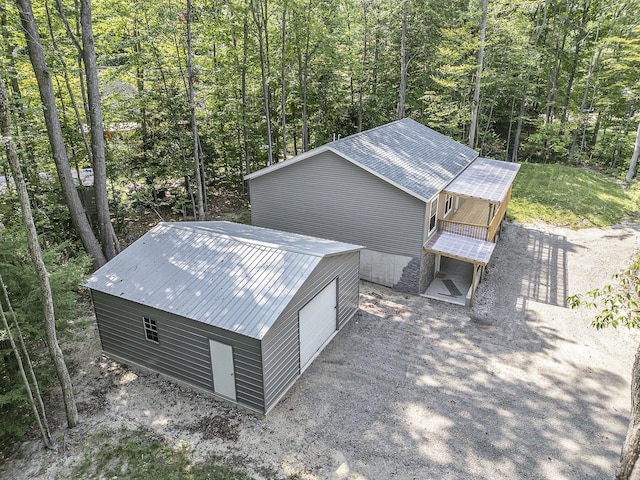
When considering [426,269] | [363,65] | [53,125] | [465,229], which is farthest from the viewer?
[363,65]

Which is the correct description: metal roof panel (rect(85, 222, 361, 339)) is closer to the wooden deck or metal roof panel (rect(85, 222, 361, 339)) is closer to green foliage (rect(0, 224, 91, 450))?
green foliage (rect(0, 224, 91, 450))

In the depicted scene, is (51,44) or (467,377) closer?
(467,377)

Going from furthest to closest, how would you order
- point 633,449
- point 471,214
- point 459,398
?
point 471,214
point 459,398
point 633,449

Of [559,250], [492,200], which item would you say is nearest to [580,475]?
[492,200]

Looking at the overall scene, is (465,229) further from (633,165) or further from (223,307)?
(633,165)

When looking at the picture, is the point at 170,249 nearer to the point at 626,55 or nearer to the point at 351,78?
the point at 351,78

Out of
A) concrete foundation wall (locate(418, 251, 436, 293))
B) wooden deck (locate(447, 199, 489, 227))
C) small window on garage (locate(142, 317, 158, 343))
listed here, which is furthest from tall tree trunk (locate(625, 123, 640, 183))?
small window on garage (locate(142, 317, 158, 343))

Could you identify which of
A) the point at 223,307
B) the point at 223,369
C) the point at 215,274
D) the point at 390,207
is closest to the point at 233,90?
the point at 390,207
